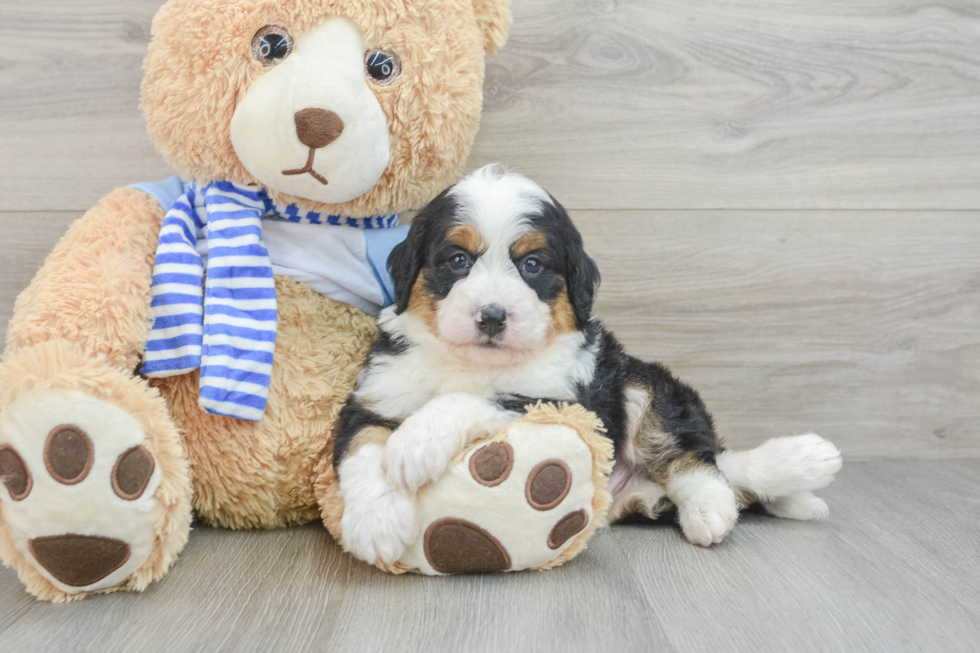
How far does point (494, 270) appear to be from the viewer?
62.7 inches

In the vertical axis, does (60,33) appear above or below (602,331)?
above

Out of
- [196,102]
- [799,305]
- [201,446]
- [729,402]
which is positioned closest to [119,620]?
[201,446]

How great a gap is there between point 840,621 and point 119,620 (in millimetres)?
1304

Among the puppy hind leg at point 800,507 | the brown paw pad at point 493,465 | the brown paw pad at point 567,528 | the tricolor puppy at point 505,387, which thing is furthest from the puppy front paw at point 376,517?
the puppy hind leg at point 800,507

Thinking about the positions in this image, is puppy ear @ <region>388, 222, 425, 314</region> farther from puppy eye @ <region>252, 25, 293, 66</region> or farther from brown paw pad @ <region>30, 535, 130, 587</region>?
brown paw pad @ <region>30, 535, 130, 587</region>

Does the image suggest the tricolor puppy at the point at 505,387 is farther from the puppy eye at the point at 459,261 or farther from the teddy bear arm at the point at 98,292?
the teddy bear arm at the point at 98,292

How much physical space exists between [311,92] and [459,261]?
47cm

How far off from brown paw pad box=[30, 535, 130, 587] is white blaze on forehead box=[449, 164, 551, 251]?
0.93 meters

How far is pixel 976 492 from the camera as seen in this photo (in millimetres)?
2199

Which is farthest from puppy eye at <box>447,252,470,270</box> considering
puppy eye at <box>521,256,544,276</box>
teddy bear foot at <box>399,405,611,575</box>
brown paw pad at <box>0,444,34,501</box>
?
brown paw pad at <box>0,444,34,501</box>

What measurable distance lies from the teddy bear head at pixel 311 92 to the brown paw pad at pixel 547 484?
2.46 feet

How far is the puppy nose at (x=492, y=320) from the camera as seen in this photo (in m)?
1.50

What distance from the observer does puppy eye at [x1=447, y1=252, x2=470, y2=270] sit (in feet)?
5.30

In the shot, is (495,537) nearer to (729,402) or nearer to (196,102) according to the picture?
(196,102)
